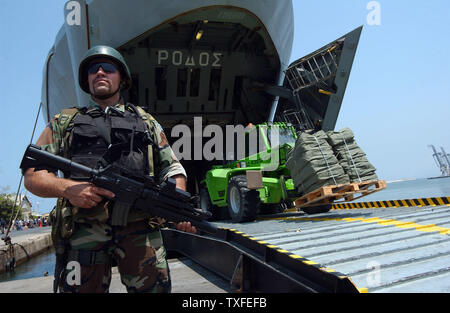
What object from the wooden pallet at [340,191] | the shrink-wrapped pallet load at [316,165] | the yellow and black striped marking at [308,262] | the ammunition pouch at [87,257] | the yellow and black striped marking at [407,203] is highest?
the shrink-wrapped pallet load at [316,165]

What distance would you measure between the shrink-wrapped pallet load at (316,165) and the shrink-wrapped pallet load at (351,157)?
0.18 m

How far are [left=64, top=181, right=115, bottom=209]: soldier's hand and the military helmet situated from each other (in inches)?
35.8

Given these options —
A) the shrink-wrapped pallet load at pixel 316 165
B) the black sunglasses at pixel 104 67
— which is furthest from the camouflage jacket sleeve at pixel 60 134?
the shrink-wrapped pallet load at pixel 316 165

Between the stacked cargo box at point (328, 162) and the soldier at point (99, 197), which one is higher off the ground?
the stacked cargo box at point (328, 162)

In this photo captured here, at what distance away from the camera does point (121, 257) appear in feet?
6.40

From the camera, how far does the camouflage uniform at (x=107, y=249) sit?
1.87m

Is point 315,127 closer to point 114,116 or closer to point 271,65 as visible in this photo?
point 271,65

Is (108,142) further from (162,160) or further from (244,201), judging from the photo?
(244,201)

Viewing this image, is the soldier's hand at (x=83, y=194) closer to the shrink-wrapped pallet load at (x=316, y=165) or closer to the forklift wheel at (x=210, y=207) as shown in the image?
the shrink-wrapped pallet load at (x=316, y=165)

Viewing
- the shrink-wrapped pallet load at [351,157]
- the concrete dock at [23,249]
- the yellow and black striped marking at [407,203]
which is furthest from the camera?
the concrete dock at [23,249]

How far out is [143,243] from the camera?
77.5 inches

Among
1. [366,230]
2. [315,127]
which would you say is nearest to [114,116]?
[366,230]

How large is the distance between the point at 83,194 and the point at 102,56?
3.24ft

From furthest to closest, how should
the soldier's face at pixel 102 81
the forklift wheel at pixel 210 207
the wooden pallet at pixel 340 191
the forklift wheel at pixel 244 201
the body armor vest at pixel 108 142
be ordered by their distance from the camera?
the forklift wheel at pixel 210 207
the forklift wheel at pixel 244 201
the wooden pallet at pixel 340 191
the soldier's face at pixel 102 81
the body armor vest at pixel 108 142
